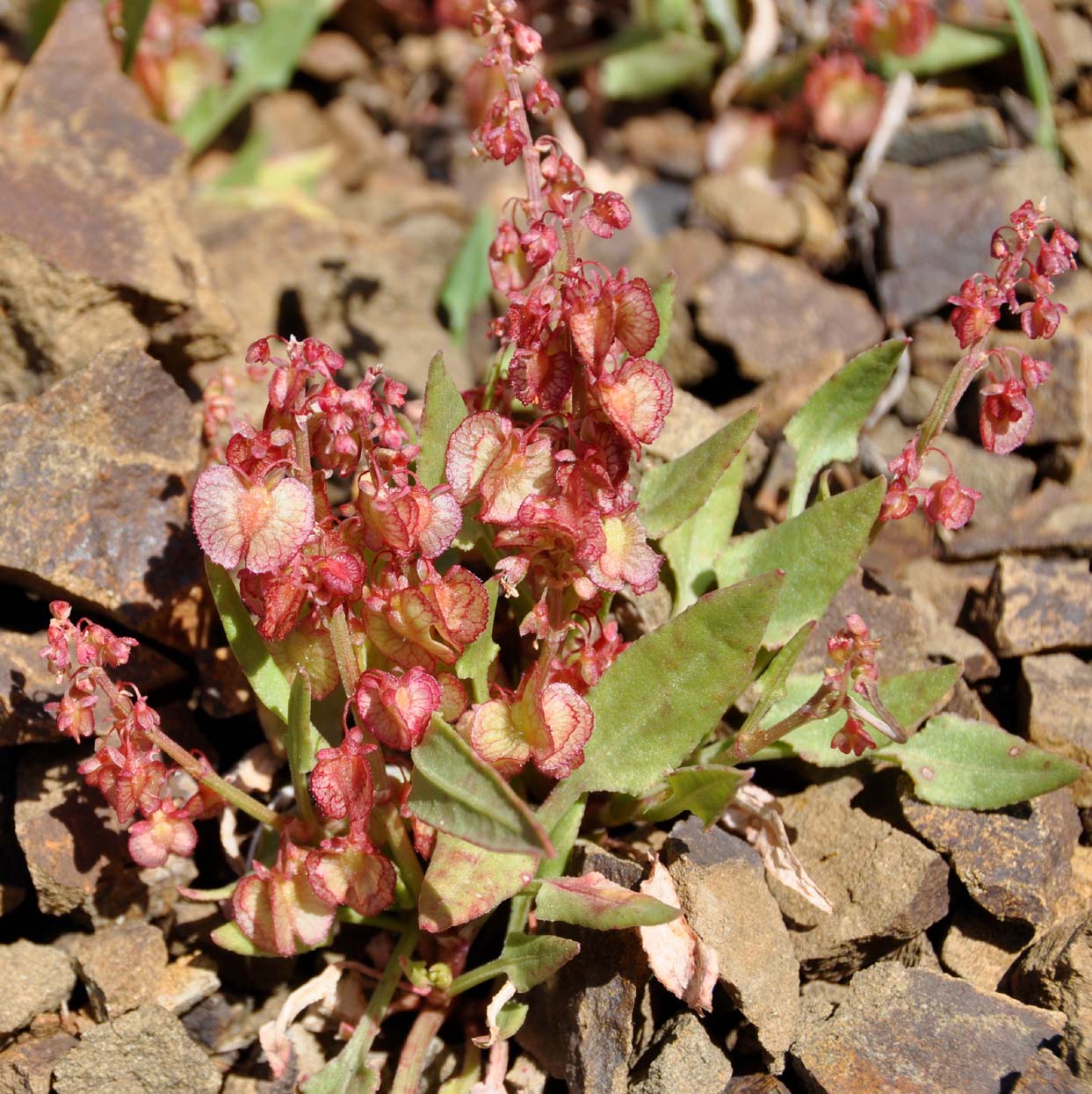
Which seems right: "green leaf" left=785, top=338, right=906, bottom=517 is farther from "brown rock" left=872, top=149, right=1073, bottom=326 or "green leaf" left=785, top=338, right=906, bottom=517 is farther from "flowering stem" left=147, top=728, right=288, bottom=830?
"flowering stem" left=147, top=728, right=288, bottom=830

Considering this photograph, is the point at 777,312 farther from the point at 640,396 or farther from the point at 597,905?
the point at 597,905

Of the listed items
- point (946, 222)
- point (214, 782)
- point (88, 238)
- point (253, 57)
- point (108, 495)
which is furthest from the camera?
point (253, 57)

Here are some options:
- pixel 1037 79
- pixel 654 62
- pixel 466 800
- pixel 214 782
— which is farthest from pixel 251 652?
pixel 1037 79

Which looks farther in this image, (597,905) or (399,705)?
(597,905)

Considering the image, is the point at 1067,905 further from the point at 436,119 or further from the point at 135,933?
the point at 436,119

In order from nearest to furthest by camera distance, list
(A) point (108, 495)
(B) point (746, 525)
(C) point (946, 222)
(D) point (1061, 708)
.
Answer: (A) point (108, 495), (D) point (1061, 708), (B) point (746, 525), (C) point (946, 222)

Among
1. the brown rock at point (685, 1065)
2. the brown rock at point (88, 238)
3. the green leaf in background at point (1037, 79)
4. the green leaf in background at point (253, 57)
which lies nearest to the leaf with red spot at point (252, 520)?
the brown rock at point (685, 1065)

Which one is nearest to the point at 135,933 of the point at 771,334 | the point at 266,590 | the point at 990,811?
the point at 266,590

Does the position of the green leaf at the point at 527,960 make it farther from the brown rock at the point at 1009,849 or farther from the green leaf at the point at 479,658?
the brown rock at the point at 1009,849
